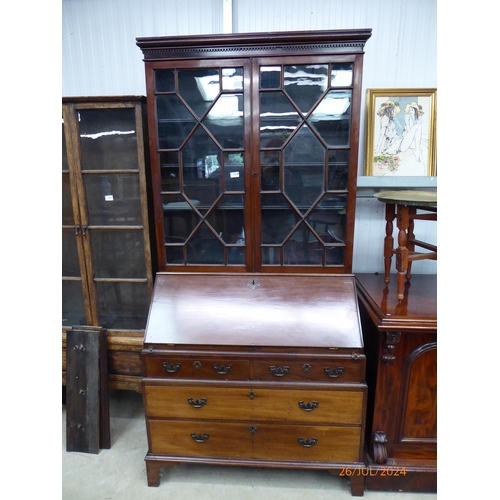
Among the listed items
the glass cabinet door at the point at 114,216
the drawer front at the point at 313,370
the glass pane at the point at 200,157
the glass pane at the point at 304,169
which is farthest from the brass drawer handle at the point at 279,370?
the glass pane at the point at 200,157

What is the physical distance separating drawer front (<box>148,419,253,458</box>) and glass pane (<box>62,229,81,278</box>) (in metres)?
1.00

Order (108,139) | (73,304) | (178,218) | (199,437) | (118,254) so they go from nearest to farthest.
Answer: (199,437) < (178,218) < (108,139) < (118,254) < (73,304)

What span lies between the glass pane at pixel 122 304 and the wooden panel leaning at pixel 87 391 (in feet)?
0.38

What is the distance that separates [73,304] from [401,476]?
1998mm

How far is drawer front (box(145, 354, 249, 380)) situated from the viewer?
1.41 meters

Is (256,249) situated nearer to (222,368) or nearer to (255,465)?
(222,368)

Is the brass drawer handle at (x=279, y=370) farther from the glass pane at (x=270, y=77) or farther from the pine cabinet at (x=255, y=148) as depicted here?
the glass pane at (x=270, y=77)

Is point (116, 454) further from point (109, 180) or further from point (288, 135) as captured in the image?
point (288, 135)

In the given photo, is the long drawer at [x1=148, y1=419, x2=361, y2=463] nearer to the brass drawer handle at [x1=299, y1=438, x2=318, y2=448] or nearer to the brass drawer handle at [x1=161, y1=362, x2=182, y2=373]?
the brass drawer handle at [x1=299, y1=438, x2=318, y2=448]

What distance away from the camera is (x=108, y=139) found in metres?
1.68

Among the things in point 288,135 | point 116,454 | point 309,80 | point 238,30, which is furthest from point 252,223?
point 116,454

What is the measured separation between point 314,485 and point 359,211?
1542mm

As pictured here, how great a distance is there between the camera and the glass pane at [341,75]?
137 cm

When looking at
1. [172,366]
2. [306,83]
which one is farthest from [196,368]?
[306,83]
